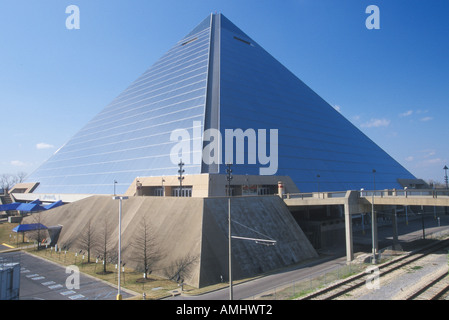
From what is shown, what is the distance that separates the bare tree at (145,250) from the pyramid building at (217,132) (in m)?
10.6

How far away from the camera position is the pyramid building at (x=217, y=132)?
47750 mm

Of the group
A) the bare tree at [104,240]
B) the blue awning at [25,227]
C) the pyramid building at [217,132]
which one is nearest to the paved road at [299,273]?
the pyramid building at [217,132]

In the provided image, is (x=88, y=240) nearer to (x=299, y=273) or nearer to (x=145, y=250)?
(x=145, y=250)

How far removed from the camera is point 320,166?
5856 cm

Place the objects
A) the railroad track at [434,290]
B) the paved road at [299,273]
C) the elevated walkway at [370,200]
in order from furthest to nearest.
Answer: the elevated walkway at [370,200]
the paved road at [299,273]
the railroad track at [434,290]

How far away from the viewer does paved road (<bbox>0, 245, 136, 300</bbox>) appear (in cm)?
2398

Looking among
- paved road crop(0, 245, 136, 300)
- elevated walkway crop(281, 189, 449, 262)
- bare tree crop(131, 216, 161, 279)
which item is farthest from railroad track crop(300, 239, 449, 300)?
bare tree crop(131, 216, 161, 279)

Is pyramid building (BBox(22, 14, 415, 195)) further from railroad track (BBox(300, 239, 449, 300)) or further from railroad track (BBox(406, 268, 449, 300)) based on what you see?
railroad track (BBox(406, 268, 449, 300))

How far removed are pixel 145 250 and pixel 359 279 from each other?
1926 cm

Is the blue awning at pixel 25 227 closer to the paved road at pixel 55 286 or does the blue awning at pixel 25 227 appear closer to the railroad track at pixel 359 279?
the paved road at pixel 55 286

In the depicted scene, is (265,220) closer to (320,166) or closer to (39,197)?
(320,166)

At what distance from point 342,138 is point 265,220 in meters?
46.3

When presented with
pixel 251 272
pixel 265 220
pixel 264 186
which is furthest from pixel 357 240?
pixel 251 272

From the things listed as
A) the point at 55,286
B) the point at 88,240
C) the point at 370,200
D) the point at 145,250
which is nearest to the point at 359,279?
the point at 370,200
